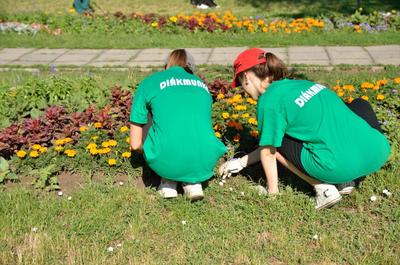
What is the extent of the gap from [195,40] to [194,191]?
547cm

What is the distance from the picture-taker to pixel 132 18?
9750 mm

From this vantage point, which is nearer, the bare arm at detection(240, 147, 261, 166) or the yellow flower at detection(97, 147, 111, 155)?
the bare arm at detection(240, 147, 261, 166)

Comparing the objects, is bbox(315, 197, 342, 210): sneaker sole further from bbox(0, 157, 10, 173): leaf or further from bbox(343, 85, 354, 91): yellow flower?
bbox(0, 157, 10, 173): leaf

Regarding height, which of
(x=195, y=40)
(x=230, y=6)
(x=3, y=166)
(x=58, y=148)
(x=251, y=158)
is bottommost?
(x=230, y=6)

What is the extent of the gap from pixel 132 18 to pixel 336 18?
3.81 meters

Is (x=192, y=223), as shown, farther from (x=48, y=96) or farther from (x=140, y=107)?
(x=48, y=96)

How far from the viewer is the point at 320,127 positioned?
3.30 metres

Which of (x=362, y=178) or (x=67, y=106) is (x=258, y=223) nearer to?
(x=362, y=178)

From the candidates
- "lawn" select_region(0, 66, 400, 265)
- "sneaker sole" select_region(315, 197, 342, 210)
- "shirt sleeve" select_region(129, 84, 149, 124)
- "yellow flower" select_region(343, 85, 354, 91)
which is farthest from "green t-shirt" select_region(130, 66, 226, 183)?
"yellow flower" select_region(343, 85, 354, 91)

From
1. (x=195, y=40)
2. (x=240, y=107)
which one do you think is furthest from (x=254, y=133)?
(x=195, y=40)

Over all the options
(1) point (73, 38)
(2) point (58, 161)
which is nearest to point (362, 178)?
(2) point (58, 161)

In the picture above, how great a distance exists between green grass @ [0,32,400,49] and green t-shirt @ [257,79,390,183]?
16.6 feet

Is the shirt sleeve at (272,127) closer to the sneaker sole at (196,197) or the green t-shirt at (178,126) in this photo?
the green t-shirt at (178,126)

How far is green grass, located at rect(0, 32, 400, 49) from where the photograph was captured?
8273 millimetres
